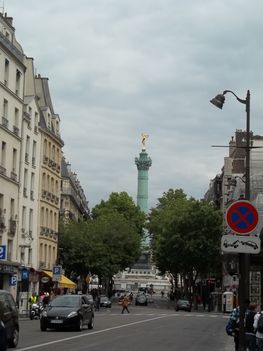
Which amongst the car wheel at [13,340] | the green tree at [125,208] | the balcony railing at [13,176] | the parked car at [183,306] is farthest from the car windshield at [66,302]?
the green tree at [125,208]

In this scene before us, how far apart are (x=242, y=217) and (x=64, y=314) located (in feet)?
54.2

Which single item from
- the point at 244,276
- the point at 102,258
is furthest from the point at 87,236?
the point at 244,276

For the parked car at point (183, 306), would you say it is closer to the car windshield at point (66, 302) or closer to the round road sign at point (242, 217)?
the car windshield at point (66, 302)

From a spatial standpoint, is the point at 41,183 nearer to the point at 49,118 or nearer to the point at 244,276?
the point at 49,118

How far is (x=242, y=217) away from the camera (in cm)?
1508

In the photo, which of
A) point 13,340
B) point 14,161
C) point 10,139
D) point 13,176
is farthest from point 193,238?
point 13,340

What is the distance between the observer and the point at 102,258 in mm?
78000

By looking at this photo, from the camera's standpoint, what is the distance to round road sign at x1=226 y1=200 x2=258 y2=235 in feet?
49.1

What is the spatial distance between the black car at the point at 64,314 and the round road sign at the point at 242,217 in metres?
16.3

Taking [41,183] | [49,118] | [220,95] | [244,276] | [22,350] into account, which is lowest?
[22,350]

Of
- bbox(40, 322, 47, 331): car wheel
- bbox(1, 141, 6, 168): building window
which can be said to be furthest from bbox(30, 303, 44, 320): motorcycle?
bbox(40, 322, 47, 331): car wheel

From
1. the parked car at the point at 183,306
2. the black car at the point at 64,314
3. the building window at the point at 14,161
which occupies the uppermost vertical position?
the building window at the point at 14,161

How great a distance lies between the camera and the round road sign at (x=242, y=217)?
1498 centimetres

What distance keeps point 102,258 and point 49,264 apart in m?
9.60
